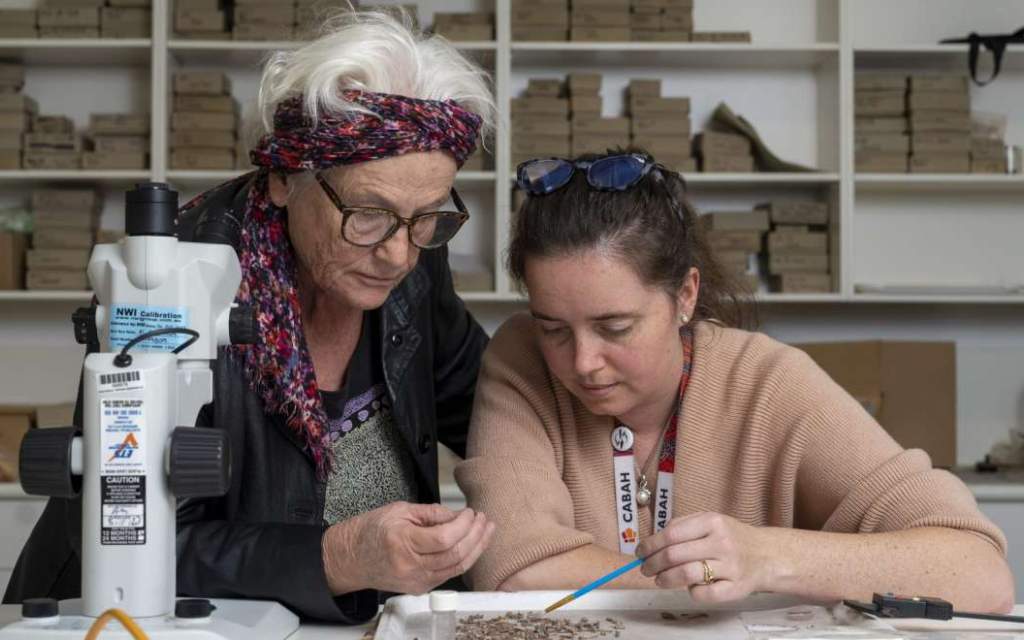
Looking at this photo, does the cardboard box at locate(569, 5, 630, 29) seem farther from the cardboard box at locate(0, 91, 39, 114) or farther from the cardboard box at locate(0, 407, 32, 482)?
the cardboard box at locate(0, 407, 32, 482)

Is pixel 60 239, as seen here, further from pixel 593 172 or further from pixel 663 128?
pixel 593 172

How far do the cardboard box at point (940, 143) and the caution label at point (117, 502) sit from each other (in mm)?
3188

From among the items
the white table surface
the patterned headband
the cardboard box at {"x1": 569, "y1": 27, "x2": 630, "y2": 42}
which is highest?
the cardboard box at {"x1": 569, "y1": 27, "x2": 630, "y2": 42}

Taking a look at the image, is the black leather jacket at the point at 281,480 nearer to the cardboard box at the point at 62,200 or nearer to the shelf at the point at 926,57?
the cardboard box at the point at 62,200

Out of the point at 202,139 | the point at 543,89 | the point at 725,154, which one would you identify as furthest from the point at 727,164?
the point at 202,139

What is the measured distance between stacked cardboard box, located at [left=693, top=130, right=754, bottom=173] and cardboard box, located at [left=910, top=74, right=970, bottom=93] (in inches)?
21.7

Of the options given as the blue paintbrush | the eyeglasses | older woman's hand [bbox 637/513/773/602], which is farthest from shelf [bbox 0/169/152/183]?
older woman's hand [bbox 637/513/773/602]

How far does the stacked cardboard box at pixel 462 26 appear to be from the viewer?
374cm

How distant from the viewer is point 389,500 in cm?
178

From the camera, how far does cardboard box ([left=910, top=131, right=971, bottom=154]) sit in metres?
3.73

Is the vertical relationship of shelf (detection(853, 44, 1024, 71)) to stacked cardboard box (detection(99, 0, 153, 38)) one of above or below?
below

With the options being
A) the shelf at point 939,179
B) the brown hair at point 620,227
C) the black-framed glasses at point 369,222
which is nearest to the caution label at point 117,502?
the black-framed glasses at point 369,222

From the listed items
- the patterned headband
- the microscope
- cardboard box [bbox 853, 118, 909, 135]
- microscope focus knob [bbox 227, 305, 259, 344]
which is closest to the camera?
the microscope

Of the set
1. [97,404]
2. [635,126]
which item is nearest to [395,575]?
[97,404]
